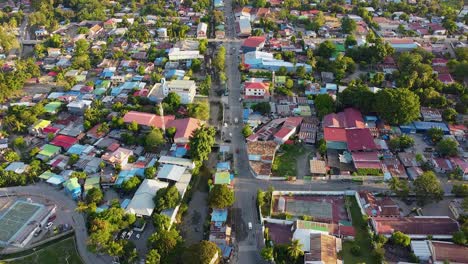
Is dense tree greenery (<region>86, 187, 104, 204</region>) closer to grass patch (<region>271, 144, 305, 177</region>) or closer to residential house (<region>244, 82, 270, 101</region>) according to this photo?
grass patch (<region>271, 144, 305, 177</region>)

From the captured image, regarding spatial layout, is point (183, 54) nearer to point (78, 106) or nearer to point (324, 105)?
point (78, 106)

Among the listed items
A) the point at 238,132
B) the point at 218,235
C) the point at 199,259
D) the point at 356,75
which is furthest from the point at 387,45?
the point at 199,259

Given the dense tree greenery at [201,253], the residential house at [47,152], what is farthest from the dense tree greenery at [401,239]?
the residential house at [47,152]

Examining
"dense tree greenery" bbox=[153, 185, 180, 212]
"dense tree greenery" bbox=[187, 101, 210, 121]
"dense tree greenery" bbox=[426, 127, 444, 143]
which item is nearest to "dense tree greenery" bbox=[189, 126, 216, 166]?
"dense tree greenery" bbox=[153, 185, 180, 212]

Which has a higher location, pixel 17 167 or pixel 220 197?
pixel 220 197

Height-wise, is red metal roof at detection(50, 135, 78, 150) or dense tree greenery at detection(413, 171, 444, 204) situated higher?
dense tree greenery at detection(413, 171, 444, 204)

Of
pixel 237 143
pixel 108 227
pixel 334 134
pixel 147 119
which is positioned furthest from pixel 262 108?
pixel 108 227
